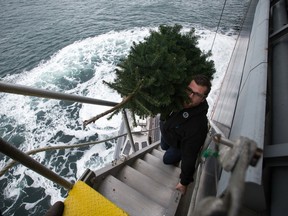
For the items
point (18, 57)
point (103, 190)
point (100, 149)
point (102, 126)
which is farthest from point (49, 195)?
point (18, 57)

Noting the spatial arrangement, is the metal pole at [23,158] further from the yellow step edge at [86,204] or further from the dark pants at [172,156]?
the dark pants at [172,156]

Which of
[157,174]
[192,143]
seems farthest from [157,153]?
[192,143]

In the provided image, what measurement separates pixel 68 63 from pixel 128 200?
1449 centimetres

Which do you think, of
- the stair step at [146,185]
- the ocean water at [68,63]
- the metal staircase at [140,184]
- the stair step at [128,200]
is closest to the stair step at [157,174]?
the metal staircase at [140,184]

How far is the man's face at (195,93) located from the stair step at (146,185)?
147 centimetres

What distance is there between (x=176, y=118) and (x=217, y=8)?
23690 millimetres

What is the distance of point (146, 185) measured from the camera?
3.50m

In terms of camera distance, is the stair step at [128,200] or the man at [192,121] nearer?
the man at [192,121]

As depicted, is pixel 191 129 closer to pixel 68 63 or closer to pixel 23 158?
pixel 23 158

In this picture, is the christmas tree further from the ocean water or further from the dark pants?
the ocean water

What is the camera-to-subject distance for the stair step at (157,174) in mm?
3708

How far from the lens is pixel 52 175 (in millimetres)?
1674

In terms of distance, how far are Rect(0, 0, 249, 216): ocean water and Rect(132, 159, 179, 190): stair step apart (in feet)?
19.7

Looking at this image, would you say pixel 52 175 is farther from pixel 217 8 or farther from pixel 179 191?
pixel 217 8
